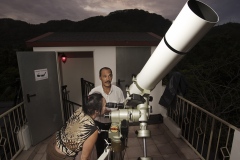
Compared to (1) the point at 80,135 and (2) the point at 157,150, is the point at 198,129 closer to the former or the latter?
(2) the point at 157,150

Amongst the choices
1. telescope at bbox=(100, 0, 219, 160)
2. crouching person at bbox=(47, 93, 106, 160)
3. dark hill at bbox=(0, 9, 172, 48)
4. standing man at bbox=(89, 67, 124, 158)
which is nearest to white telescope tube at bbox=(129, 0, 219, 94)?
telescope at bbox=(100, 0, 219, 160)

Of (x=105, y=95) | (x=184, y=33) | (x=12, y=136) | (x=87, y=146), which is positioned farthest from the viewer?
(x=12, y=136)

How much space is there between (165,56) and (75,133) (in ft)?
4.28

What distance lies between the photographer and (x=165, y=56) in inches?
46.6

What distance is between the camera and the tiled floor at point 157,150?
330 cm

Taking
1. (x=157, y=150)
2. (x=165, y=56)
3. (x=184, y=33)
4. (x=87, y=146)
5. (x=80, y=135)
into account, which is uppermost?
(x=184, y=33)

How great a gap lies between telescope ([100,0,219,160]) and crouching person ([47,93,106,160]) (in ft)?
1.11

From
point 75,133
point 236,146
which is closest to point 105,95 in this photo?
point 75,133

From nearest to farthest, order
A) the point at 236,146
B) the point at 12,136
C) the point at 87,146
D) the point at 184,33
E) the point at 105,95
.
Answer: the point at 184,33 < the point at 87,146 < the point at 236,146 < the point at 105,95 < the point at 12,136

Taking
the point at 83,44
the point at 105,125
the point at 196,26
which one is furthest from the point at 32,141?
the point at 196,26

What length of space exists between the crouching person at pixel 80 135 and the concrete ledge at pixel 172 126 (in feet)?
9.29

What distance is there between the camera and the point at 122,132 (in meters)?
1.59

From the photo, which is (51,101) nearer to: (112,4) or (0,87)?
(0,87)

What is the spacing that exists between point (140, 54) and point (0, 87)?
74.8 feet
